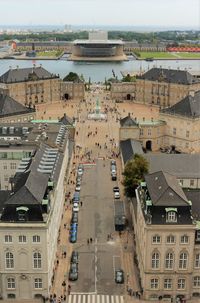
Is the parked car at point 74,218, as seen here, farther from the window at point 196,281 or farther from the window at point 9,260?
the window at point 196,281

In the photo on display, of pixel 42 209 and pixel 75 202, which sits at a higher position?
pixel 42 209

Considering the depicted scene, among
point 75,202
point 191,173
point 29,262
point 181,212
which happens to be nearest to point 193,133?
point 191,173

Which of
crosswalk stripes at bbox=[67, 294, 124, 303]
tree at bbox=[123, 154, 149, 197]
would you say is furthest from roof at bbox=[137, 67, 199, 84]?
crosswalk stripes at bbox=[67, 294, 124, 303]

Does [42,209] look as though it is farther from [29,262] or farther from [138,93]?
[138,93]

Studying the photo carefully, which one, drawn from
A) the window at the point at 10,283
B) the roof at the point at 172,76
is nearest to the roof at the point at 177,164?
the window at the point at 10,283

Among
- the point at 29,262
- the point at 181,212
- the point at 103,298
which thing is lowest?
the point at 103,298

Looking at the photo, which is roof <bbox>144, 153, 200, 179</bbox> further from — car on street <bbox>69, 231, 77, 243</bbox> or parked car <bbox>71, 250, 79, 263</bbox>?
parked car <bbox>71, 250, 79, 263</bbox>
